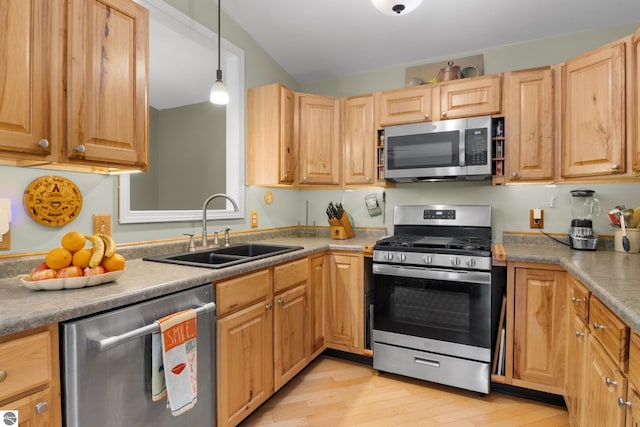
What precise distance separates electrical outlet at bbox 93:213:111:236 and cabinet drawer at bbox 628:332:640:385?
84.6 inches

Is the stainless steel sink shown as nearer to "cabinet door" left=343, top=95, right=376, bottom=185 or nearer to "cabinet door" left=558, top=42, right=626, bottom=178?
"cabinet door" left=343, top=95, right=376, bottom=185

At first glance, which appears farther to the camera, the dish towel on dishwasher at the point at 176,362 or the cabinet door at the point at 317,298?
the cabinet door at the point at 317,298

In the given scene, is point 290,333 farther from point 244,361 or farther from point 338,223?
point 338,223

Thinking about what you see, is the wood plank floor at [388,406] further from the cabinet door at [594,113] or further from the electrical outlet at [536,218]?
the cabinet door at [594,113]

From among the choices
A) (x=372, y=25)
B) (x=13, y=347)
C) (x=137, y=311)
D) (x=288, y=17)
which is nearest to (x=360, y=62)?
(x=372, y=25)

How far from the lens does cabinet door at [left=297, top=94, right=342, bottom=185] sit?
284cm

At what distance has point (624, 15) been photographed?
2221 millimetres

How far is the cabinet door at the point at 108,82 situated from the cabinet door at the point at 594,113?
245 centimetres

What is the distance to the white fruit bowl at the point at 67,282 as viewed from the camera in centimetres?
116

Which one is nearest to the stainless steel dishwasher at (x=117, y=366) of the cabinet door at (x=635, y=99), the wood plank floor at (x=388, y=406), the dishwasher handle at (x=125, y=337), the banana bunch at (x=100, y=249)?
the dishwasher handle at (x=125, y=337)

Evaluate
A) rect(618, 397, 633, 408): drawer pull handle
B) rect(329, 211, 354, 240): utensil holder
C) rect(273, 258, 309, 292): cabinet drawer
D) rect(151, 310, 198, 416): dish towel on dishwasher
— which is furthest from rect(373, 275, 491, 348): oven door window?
rect(151, 310, 198, 416): dish towel on dishwasher

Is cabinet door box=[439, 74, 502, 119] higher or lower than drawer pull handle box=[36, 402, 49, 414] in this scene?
higher

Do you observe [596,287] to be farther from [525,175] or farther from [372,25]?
[372,25]

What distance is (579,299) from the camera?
1598 mm
